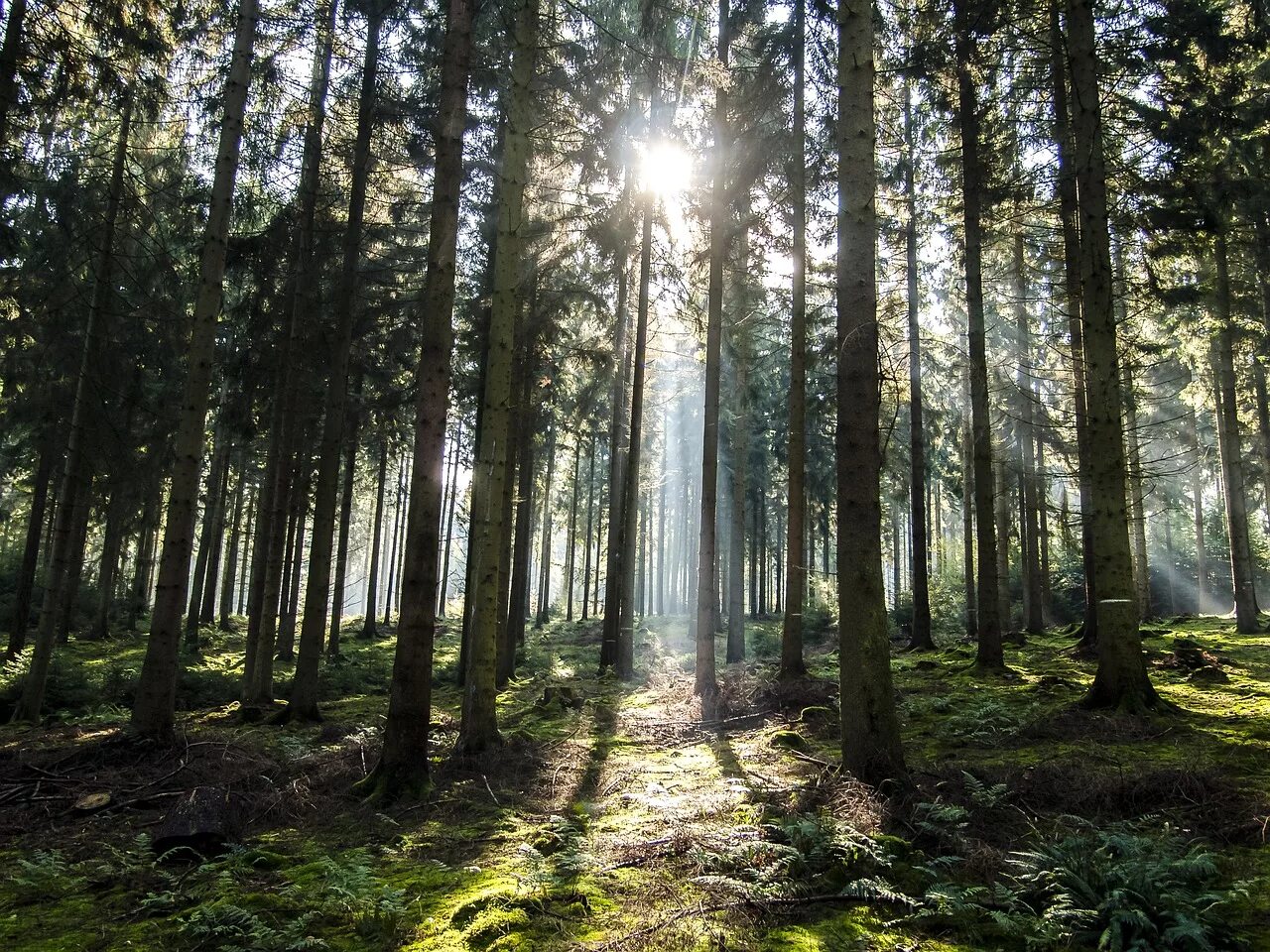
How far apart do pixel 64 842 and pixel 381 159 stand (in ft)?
35.8

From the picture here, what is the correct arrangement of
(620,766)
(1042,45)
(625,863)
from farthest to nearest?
(1042,45), (620,766), (625,863)

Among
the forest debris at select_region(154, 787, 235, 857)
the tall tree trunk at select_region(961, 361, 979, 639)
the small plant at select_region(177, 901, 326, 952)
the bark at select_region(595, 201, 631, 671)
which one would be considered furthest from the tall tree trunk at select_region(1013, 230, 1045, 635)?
the small plant at select_region(177, 901, 326, 952)

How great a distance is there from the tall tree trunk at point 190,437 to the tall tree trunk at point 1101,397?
10.7 meters

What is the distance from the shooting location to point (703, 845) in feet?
15.5

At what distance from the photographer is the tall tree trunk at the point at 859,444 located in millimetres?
5922

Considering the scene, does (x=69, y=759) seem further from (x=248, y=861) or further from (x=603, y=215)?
(x=603, y=215)

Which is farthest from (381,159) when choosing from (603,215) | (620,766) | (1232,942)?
(1232,942)

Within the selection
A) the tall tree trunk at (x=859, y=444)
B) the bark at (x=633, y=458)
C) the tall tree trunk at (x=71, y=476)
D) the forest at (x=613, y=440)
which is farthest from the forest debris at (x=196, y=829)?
the bark at (x=633, y=458)

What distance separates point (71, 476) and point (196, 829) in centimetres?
808

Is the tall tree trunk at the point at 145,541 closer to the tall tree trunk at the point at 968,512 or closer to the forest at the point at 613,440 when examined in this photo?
the forest at the point at 613,440

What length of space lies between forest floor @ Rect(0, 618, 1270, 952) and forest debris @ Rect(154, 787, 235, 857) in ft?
0.43

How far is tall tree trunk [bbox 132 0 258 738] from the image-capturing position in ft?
26.9

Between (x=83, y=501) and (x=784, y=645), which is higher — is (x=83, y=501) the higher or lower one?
the higher one

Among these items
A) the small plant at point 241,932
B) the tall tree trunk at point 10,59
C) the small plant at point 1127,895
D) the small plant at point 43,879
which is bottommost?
the small plant at point 43,879
